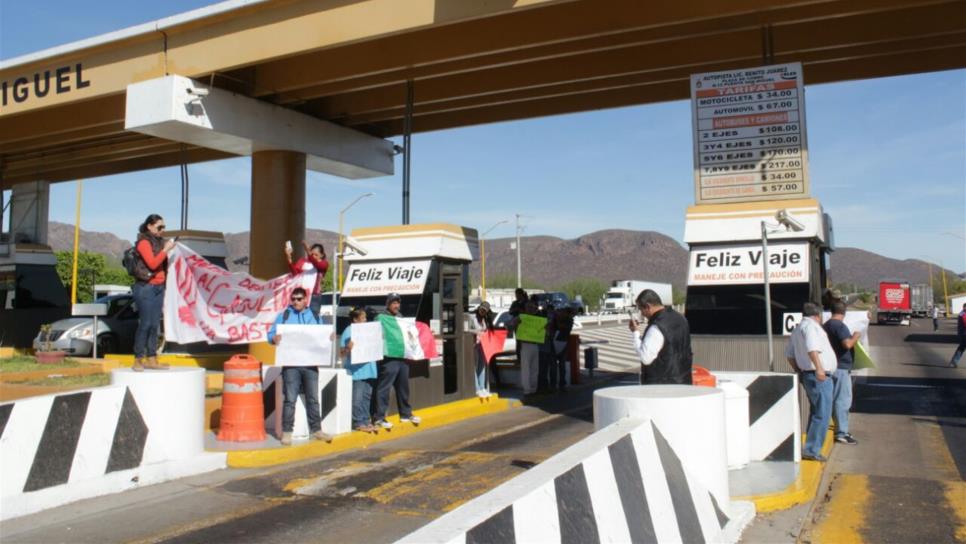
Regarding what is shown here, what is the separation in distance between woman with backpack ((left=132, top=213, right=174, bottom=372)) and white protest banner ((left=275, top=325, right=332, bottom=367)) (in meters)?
1.43

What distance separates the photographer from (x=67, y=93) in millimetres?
15625

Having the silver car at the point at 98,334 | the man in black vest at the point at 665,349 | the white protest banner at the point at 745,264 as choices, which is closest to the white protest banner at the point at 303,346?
the man in black vest at the point at 665,349

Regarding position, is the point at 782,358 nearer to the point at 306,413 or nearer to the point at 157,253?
the point at 306,413

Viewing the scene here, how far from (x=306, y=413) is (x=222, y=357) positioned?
8.46m

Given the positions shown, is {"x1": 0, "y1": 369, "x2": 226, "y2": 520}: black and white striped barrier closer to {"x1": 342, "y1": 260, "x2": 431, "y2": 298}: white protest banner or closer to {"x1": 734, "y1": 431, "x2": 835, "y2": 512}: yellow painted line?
{"x1": 342, "y1": 260, "x2": 431, "y2": 298}: white protest banner

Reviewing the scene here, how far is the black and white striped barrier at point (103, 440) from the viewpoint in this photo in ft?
22.3

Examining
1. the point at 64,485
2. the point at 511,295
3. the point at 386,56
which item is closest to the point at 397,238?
the point at 386,56

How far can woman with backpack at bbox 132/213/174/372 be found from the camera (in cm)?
846

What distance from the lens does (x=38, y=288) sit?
23.7 meters

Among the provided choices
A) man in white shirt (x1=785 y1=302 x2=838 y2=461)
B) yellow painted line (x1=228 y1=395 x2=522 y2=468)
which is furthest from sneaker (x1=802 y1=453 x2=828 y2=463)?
yellow painted line (x1=228 y1=395 x2=522 y2=468)

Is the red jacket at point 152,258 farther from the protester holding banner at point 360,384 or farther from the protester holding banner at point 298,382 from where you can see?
the protester holding banner at point 360,384

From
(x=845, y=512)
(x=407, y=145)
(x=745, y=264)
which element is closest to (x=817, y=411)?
(x=845, y=512)

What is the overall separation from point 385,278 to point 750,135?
6.46 metres

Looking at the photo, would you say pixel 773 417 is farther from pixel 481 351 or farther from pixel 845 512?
pixel 481 351
